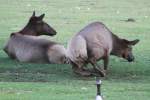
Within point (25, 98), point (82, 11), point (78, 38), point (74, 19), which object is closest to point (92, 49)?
point (78, 38)

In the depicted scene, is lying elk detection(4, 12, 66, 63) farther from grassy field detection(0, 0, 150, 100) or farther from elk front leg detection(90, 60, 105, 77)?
elk front leg detection(90, 60, 105, 77)

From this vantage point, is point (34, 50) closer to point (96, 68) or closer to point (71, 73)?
point (71, 73)

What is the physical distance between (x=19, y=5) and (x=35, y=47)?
67.2ft

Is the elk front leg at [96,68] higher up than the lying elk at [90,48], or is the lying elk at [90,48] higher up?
the lying elk at [90,48]

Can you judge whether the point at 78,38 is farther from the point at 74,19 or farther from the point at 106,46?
the point at 74,19

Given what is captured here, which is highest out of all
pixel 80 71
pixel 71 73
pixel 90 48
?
pixel 90 48

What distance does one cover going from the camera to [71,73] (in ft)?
55.3

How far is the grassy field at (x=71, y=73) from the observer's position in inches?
519

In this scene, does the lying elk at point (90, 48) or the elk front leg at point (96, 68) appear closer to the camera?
the lying elk at point (90, 48)

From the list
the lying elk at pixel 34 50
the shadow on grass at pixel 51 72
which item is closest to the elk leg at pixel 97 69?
the shadow on grass at pixel 51 72

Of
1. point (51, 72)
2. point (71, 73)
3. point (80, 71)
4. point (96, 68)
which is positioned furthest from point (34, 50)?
point (96, 68)

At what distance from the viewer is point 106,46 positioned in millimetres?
16875

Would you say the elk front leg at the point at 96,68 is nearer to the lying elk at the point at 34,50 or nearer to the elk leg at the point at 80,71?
the elk leg at the point at 80,71

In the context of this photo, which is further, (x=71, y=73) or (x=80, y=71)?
(x=71, y=73)
